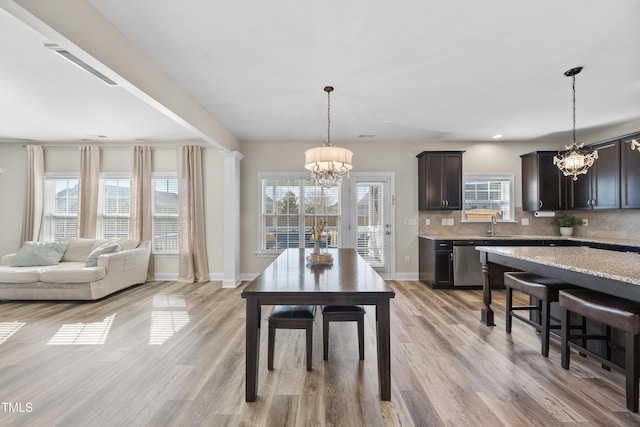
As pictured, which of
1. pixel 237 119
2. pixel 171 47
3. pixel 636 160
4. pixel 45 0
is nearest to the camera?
pixel 45 0

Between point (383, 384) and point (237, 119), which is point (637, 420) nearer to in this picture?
point (383, 384)

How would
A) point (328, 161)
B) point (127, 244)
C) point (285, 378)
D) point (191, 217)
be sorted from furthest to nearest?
1. point (191, 217)
2. point (127, 244)
3. point (328, 161)
4. point (285, 378)

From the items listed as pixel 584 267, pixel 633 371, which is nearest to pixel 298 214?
Result: pixel 584 267

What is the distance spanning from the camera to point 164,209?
18.0ft

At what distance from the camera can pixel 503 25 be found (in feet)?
7.09

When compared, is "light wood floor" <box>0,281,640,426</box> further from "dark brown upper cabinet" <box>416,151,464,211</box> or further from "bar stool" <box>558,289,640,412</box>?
"dark brown upper cabinet" <box>416,151,464,211</box>

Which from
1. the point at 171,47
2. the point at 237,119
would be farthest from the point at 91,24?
the point at 237,119

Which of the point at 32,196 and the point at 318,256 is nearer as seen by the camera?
the point at 318,256

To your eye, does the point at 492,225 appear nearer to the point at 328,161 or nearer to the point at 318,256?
the point at 328,161

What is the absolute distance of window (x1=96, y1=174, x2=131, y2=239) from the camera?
543 cm

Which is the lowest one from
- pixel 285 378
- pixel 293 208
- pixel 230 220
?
pixel 285 378

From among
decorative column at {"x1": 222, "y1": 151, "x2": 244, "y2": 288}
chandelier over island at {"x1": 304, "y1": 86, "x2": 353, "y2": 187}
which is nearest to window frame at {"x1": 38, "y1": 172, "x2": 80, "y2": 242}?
decorative column at {"x1": 222, "y1": 151, "x2": 244, "y2": 288}

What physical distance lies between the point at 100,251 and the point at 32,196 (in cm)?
224

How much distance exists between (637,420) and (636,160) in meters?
3.82
